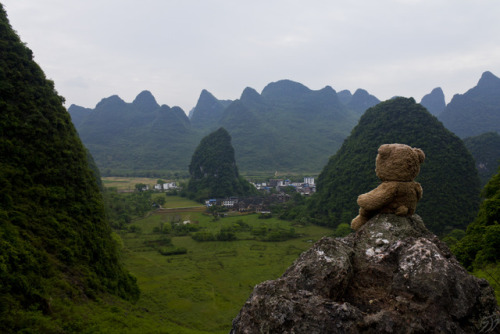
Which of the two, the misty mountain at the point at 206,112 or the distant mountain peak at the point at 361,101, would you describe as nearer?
the misty mountain at the point at 206,112

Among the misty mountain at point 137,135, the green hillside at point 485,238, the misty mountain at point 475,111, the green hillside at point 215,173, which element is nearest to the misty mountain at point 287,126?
the misty mountain at point 137,135

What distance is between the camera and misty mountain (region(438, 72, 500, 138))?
89.4 metres

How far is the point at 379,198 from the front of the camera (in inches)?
175

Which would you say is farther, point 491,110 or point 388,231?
point 491,110

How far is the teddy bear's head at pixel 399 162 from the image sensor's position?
178 inches

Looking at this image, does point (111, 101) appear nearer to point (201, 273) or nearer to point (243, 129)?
point (243, 129)

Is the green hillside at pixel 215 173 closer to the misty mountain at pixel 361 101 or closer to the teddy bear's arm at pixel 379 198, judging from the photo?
the teddy bear's arm at pixel 379 198

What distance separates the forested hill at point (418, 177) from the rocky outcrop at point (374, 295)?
92.6 feet

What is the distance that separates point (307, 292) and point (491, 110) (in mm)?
118582

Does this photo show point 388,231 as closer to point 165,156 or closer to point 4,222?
point 4,222

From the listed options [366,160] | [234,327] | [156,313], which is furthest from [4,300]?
[366,160]

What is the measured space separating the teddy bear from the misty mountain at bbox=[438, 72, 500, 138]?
104 meters

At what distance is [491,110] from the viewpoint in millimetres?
93062

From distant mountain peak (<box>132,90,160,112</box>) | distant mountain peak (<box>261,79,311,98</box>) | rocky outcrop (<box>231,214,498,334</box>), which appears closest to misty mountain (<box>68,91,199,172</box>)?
distant mountain peak (<box>132,90,160,112</box>)
